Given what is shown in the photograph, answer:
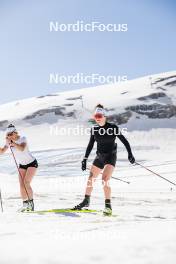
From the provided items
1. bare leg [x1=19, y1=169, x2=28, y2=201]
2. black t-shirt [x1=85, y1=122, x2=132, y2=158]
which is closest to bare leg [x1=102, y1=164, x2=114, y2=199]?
black t-shirt [x1=85, y1=122, x2=132, y2=158]

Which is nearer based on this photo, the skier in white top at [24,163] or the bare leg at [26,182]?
the skier in white top at [24,163]

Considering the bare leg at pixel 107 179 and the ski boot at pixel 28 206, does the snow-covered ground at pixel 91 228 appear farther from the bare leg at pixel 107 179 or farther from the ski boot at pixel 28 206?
the bare leg at pixel 107 179

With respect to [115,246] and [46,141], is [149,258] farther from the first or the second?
[46,141]

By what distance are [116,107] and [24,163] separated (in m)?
65.0

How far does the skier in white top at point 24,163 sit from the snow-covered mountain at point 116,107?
184 feet

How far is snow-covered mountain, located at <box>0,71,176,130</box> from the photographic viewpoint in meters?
69.1

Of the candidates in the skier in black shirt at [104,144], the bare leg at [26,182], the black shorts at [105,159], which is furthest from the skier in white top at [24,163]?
the black shorts at [105,159]

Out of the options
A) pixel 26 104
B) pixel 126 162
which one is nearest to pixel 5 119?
pixel 26 104

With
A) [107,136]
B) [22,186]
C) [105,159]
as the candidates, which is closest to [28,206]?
[22,186]

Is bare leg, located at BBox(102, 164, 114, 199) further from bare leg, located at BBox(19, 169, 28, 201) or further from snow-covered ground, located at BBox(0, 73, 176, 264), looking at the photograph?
bare leg, located at BBox(19, 169, 28, 201)

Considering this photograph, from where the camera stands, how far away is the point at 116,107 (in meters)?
73.8

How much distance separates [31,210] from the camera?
29.7 ft

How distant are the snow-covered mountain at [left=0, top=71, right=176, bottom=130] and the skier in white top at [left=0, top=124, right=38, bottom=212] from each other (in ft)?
184

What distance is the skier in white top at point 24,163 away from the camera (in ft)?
29.9
